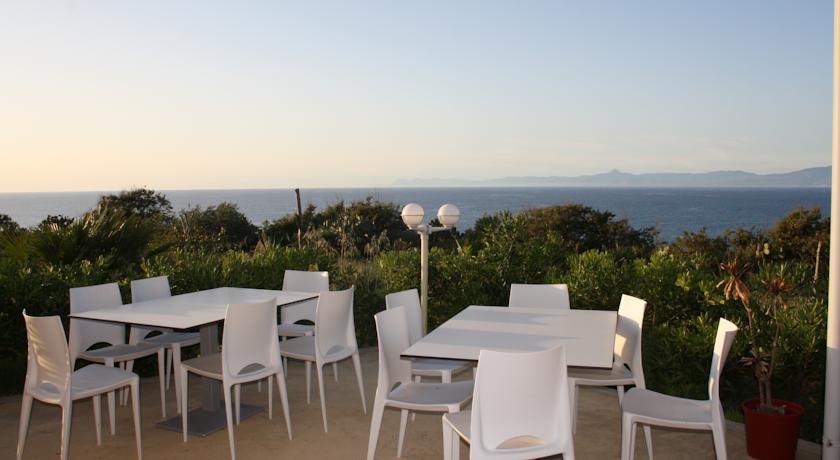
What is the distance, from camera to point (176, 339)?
4.58 m

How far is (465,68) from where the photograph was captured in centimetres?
1130

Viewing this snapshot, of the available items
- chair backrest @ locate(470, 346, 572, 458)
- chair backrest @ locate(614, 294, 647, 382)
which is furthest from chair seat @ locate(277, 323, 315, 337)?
chair backrest @ locate(470, 346, 572, 458)

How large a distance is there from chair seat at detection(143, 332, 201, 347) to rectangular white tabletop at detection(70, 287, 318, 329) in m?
0.29

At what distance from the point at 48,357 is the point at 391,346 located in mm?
1754

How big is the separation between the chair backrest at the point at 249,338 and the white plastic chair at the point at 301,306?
114 centimetres

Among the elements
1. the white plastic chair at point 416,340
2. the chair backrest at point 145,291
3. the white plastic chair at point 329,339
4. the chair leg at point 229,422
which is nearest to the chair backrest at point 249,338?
the chair leg at point 229,422

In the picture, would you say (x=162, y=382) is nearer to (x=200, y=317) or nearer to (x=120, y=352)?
(x=120, y=352)

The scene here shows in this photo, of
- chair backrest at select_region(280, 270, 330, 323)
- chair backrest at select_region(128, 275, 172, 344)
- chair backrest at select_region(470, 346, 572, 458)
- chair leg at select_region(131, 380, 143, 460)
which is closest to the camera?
chair backrest at select_region(470, 346, 572, 458)

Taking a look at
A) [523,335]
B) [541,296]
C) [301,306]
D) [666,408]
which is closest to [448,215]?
[541,296]

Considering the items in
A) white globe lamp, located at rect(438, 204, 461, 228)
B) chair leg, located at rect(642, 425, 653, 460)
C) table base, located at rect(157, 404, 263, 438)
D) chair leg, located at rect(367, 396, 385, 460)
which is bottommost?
table base, located at rect(157, 404, 263, 438)

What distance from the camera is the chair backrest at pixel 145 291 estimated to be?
4512 millimetres

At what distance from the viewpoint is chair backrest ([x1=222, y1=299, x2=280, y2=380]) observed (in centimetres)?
348

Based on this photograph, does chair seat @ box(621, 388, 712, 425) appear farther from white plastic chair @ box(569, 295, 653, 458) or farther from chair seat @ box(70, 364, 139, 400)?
chair seat @ box(70, 364, 139, 400)

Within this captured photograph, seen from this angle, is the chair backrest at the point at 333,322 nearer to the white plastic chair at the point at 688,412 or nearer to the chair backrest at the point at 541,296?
the chair backrest at the point at 541,296
